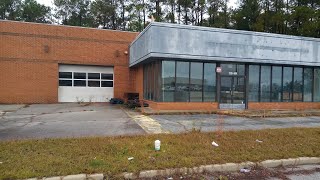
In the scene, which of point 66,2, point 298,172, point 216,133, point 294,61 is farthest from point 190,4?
point 298,172

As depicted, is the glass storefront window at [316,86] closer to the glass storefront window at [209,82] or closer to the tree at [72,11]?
the glass storefront window at [209,82]

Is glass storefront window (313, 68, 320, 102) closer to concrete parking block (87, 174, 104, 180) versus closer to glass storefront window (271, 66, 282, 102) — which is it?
glass storefront window (271, 66, 282, 102)

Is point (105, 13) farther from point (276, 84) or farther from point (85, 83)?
point (276, 84)

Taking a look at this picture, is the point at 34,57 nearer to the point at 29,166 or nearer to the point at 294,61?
the point at 29,166

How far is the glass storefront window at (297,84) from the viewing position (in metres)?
Result: 19.7

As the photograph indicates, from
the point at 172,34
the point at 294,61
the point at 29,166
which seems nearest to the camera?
the point at 29,166

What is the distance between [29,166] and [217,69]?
13.9 m

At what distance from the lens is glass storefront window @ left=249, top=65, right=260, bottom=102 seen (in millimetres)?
18359

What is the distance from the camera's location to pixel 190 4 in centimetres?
4203

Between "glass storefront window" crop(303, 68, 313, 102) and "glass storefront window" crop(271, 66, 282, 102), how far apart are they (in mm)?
2452

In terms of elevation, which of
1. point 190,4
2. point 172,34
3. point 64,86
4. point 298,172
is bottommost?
point 298,172

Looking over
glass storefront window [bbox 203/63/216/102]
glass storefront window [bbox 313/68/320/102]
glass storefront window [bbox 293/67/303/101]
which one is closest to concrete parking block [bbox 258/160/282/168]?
glass storefront window [bbox 203/63/216/102]

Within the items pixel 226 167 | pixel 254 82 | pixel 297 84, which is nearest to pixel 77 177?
pixel 226 167

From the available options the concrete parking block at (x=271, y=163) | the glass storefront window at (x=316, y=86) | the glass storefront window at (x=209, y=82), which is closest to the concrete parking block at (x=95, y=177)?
the concrete parking block at (x=271, y=163)
